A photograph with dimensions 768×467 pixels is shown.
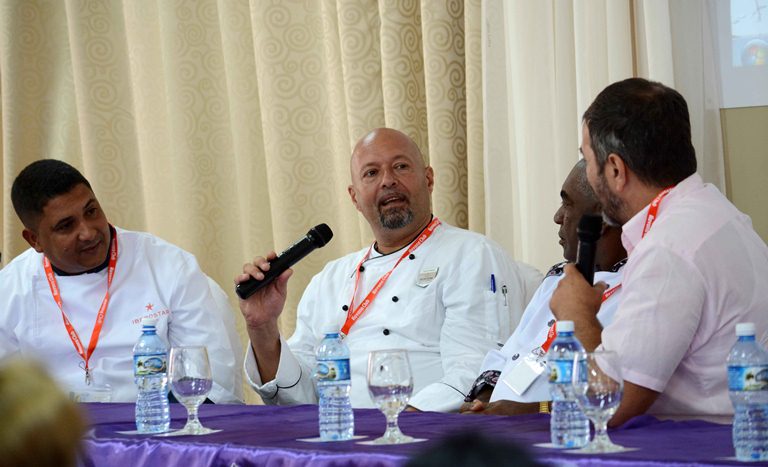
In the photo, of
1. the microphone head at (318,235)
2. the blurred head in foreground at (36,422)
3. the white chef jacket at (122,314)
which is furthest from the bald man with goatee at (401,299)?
the blurred head in foreground at (36,422)

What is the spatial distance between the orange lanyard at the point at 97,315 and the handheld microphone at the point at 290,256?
0.74 meters

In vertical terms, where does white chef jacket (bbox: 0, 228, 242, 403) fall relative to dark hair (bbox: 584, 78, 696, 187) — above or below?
below

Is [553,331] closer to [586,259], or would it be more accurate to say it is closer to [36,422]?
[586,259]

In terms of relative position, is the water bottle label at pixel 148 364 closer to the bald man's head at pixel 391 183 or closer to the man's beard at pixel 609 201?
the man's beard at pixel 609 201

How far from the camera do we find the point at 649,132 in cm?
228

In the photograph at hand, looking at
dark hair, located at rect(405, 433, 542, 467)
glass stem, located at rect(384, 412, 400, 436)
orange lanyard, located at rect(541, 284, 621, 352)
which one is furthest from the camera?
orange lanyard, located at rect(541, 284, 621, 352)

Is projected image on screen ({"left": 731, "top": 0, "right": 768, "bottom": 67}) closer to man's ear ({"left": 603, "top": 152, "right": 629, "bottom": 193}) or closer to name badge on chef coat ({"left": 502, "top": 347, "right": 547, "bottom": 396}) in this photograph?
name badge on chef coat ({"left": 502, "top": 347, "right": 547, "bottom": 396})

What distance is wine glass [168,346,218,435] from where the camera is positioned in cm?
226

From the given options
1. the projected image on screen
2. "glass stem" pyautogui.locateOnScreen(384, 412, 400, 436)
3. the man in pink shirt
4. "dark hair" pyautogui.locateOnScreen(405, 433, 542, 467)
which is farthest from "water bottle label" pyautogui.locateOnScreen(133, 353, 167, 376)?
the projected image on screen

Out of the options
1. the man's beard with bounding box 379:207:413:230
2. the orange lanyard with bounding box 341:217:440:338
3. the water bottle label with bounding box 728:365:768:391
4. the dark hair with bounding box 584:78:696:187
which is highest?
the dark hair with bounding box 584:78:696:187

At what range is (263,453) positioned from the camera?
6.18ft

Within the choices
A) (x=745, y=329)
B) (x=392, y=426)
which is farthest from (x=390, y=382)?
(x=745, y=329)

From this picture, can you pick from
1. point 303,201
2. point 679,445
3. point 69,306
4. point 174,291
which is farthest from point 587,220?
point 303,201

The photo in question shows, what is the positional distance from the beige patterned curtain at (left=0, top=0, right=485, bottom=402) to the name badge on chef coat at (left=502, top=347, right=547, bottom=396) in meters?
1.45
